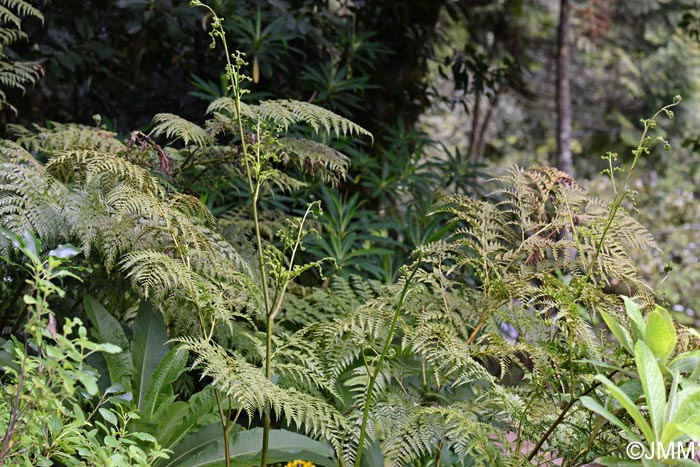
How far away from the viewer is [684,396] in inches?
47.6

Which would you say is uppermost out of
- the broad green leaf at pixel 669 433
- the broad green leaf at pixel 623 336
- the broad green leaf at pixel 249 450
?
the broad green leaf at pixel 623 336

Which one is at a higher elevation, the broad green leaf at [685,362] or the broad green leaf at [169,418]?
the broad green leaf at [685,362]

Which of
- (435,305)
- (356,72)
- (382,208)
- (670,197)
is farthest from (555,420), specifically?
(670,197)

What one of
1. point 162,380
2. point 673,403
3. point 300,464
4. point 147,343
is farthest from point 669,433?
point 147,343

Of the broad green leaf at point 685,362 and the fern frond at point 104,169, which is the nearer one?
the broad green leaf at point 685,362

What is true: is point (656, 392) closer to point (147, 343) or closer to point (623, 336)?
point (623, 336)

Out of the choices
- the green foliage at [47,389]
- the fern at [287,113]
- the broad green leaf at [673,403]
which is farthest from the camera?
the fern at [287,113]

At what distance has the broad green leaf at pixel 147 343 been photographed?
187 centimetres

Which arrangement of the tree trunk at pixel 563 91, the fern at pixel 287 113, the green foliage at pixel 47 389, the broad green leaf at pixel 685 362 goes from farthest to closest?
the tree trunk at pixel 563 91 < the fern at pixel 287 113 < the broad green leaf at pixel 685 362 < the green foliage at pixel 47 389

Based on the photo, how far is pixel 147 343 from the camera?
1.89 meters

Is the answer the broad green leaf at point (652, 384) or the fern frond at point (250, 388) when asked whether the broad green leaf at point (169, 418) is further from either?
the broad green leaf at point (652, 384)

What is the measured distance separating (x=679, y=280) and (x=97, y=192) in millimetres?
7097

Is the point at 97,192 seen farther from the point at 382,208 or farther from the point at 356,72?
the point at 356,72

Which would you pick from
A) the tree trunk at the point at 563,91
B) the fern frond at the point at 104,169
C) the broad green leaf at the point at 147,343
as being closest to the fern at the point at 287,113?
the fern frond at the point at 104,169
